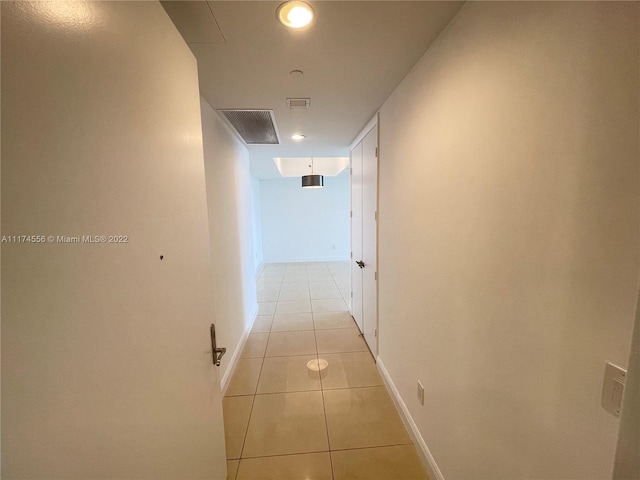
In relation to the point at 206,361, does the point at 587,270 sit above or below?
above

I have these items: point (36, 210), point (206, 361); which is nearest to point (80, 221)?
point (36, 210)

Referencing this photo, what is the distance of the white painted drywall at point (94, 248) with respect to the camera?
16.5 inches

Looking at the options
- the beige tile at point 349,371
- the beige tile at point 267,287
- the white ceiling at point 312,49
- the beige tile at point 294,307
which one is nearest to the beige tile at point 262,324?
the beige tile at point 294,307

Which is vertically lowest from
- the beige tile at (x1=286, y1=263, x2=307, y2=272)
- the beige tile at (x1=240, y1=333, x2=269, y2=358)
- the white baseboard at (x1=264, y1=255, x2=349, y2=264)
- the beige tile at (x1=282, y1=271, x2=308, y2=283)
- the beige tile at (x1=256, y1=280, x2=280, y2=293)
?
the beige tile at (x1=240, y1=333, x2=269, y2=358)

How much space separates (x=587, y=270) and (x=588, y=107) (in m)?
0.41

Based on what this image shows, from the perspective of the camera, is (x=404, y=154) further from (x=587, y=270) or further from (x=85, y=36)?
(x=85, y=36)

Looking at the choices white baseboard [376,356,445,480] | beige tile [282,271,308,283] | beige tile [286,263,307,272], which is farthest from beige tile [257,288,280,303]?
white baseboard [376,356,445,480]

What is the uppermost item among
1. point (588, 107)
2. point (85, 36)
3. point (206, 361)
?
point (85, 36)

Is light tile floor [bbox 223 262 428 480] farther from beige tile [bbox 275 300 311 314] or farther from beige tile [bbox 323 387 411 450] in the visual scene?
beige tile [bbox 275 300 311 314]

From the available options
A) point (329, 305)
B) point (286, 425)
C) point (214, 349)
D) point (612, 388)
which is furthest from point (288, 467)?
point (329, 305)

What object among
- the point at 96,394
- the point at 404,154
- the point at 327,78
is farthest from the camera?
the point at 404,154

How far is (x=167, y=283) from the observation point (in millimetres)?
821

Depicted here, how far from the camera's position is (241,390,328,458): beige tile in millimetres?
1657

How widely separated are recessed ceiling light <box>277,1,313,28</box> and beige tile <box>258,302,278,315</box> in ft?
11.6
